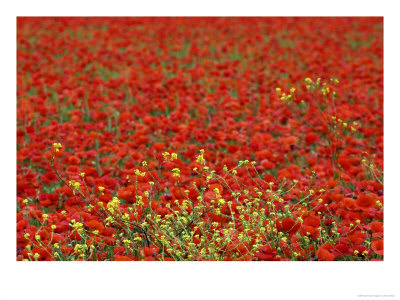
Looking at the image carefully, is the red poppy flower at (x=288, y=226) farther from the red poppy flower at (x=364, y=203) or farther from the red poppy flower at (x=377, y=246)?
the red poppy flower at (x=364, y=203)

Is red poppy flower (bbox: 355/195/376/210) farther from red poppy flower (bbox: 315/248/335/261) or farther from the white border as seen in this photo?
red poppy flower (bbox: 315/248/335/261)

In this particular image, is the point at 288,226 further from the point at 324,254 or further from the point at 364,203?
the point at 364,203

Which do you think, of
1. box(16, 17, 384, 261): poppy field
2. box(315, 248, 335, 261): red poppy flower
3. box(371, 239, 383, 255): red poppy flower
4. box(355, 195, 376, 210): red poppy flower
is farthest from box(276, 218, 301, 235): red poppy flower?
box(355, 195, 376, 210): red poppy flower

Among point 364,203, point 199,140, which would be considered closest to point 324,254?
point 364,203
